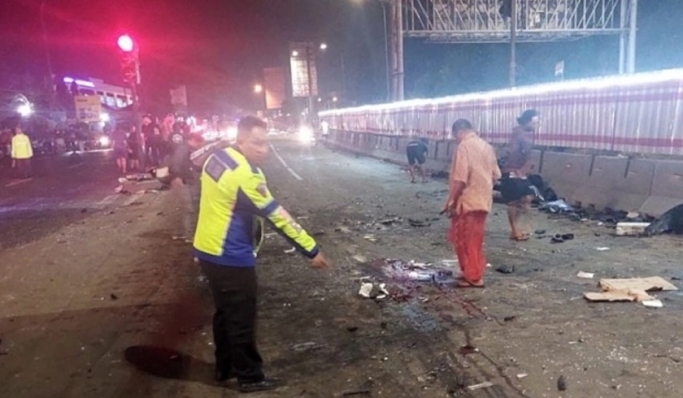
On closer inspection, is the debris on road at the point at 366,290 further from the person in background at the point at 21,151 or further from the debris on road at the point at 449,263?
the person in background at the point at 21,151

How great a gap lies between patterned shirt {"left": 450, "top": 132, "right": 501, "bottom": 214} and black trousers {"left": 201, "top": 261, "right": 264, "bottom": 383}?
3.05 metres

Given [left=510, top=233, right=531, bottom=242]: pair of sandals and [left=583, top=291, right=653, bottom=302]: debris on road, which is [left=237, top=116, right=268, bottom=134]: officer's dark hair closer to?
[left=583, top=291, right=653, bottom=302]: debris on road

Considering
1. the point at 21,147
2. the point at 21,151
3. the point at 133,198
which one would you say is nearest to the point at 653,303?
the point at 133,198

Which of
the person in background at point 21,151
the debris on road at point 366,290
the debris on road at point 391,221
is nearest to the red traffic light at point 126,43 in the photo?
the person in background at point 21,151

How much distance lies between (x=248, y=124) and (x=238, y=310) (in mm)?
1315

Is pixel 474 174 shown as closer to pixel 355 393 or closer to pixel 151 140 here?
pixel 355 393

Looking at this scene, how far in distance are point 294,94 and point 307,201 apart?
78881 millimetres

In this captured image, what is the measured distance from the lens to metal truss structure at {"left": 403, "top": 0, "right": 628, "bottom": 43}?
1086 inches

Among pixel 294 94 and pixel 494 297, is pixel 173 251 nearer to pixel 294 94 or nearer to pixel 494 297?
pixel 494 297

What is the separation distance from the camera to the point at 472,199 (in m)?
6.43

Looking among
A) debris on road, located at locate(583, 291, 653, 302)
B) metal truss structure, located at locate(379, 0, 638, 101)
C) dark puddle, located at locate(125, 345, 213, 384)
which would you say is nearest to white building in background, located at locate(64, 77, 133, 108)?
metal truss structure, located at locate(379, 0, 638, 101)

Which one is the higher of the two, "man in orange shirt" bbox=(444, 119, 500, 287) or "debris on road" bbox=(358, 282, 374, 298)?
"man in orange shirt" bbox=(444, 119, 500, 287)

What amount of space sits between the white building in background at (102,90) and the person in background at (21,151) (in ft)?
112

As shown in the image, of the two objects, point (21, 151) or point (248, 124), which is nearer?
point (248, 124)
